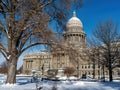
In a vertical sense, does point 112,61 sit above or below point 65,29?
below

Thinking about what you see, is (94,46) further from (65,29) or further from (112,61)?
(65,29)

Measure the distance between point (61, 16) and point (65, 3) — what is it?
53.1 inches

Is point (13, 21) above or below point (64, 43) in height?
above

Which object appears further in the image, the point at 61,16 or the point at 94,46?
the point at 94,46

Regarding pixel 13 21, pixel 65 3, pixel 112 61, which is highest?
pixel 65 3

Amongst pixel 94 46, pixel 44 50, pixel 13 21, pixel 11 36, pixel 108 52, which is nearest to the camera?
pixel 13 21

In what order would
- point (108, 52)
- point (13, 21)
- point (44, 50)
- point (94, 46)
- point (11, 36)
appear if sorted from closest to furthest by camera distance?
point (13, 21) < point (11, 36) < point (44, 50) < point (108, 52) < point (94, 46)

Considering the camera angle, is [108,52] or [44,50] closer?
[44,50]

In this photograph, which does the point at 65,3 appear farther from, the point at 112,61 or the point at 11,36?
the point at 112,61

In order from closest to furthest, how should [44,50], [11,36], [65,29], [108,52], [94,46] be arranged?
1. [11,36]
2. [44,50]
3. [65,29]
4. [108,52]
5. [94,46]

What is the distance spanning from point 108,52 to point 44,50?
49.9 feet

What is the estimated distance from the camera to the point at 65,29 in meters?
21.2

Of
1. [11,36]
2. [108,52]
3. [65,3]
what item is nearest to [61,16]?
[65,3]

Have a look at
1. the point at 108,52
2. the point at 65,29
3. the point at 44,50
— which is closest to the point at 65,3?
the point at 65,29
